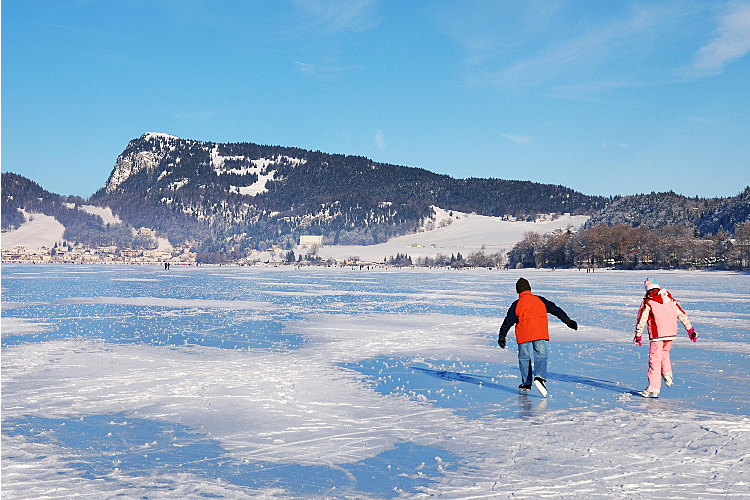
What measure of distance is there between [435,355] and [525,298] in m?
4.50

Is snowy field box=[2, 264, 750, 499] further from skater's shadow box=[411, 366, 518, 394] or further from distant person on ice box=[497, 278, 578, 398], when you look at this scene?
distant person on ice box=[497, 278, 578, 398]

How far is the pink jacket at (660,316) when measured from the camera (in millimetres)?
9617

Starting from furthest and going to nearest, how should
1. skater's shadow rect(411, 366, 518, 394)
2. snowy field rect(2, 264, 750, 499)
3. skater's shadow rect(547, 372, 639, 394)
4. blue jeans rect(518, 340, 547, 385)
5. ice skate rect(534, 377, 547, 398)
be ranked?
skater's shadow rect(411, 366, 518, 394), skater's shadow rect(547, 372, 639, 394), blue jeans rect(518, 340, 547, 385), ice skate rect(534, 377, 547, 398), snowy field rect(2, 264, 750, 499)

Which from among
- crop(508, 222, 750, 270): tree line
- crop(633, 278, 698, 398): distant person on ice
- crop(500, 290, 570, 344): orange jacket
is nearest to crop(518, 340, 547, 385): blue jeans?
crop(500, 290, 570, 344): orange jacket

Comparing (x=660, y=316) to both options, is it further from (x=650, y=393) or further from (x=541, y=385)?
(x=541, y=385)

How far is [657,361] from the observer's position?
9531 mm

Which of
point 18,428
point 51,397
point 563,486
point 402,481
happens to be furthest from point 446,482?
point 51,397

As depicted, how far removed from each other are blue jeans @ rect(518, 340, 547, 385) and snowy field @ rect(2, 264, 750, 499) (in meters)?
0.33

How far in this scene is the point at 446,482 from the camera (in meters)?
6.01

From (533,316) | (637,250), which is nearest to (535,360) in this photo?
(533,316)

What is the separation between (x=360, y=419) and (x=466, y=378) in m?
3.41

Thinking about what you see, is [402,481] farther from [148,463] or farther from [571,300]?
[571,300]

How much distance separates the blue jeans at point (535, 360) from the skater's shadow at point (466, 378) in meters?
0.33

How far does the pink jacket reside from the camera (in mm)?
9617
